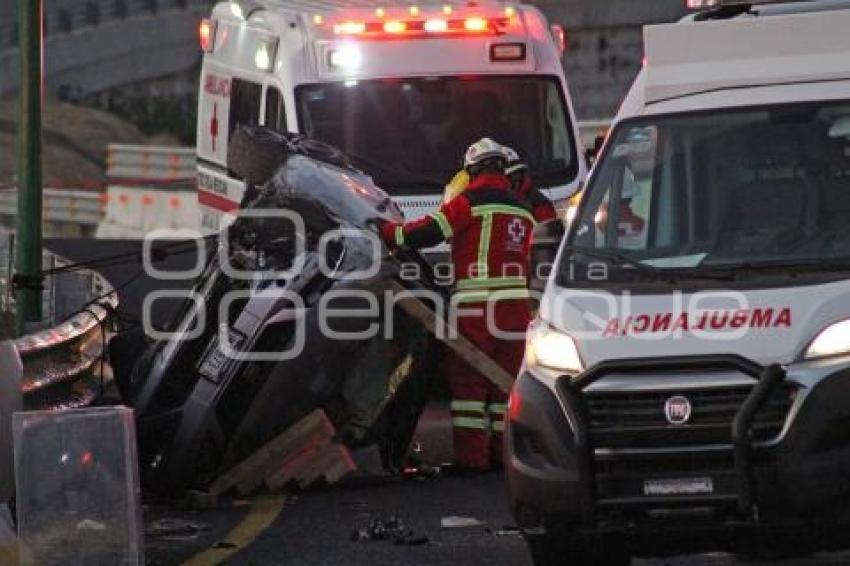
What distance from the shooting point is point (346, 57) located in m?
16.5

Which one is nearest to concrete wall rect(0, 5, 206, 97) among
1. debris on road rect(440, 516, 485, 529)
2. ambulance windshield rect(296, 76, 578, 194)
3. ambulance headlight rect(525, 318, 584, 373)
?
ambulance windshield rect(296, 76, 578, 194)

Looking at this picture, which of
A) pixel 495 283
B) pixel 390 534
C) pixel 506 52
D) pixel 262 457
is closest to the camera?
pixel 390 534

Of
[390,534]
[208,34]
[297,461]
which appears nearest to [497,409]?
[297,461]

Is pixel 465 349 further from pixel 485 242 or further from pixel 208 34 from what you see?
pixel 208 34

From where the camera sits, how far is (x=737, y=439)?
338 inches

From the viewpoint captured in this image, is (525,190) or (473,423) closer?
(473,423)

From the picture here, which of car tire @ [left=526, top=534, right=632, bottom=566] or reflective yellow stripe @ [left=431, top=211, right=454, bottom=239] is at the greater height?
reflective yellow stripe @ [left=431, top=211, right=454, bottom=239]

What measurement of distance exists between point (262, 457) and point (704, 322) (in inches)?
168

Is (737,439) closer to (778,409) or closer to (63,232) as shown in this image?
(778,409)

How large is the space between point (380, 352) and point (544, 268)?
11.2 ft

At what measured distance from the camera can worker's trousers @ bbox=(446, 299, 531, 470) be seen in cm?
1336

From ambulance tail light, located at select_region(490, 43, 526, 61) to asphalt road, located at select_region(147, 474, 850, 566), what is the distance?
428 centimetres

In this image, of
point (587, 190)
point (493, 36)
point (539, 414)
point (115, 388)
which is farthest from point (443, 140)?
point (539, 414)

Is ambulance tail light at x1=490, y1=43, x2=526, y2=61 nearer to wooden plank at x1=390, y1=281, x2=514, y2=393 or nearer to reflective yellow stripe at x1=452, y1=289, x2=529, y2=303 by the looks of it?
reflective yellow stripe at x1=452, y1=289, x2=529, y2=303
